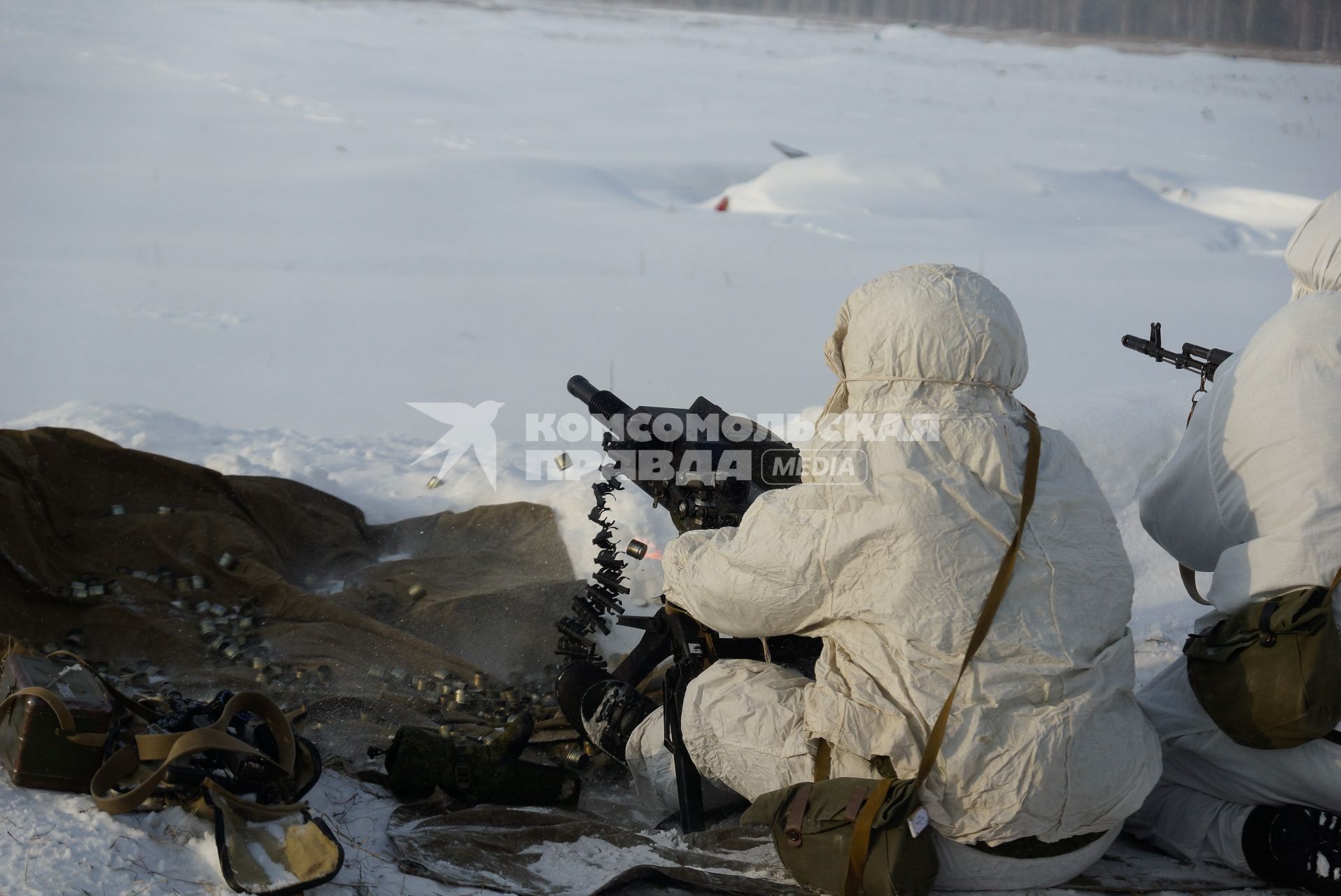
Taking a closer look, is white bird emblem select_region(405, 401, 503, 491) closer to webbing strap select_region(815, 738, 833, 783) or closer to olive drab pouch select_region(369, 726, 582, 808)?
olive drab pouch select_region(369, 726, 582, 808)

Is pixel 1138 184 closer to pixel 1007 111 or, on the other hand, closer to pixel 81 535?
pixel 1007 111

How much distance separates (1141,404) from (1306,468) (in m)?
2.63

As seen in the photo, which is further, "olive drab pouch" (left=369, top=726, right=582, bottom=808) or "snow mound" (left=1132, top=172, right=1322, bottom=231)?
"snow mound" (left=1132, top=172, right=1322, bottom=231)

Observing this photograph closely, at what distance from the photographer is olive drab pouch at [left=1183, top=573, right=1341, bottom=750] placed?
1.92 meters

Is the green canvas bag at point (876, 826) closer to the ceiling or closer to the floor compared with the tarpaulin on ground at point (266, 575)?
closer to the ceiling

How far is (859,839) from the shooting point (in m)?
1.81

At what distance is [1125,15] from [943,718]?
12347mm

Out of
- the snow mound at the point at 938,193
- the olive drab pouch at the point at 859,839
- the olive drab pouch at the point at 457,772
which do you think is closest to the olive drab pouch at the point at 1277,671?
the olive drab pouch at the point at 859,839

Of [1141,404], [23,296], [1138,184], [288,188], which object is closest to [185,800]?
[1141,404]

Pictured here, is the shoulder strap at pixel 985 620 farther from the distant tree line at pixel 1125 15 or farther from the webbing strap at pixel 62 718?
the distant tree line at pixel 1125 15

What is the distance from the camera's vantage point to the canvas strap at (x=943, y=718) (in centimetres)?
178

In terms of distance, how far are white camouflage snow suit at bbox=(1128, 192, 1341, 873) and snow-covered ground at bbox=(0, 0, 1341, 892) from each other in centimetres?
109

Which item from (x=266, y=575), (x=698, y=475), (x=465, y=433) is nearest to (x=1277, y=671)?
(x=698, y=475)

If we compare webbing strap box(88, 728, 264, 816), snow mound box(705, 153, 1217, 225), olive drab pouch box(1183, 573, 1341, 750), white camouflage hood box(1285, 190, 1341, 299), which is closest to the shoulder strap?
olive drab pouch box(1183, 573, 1341, 750)
